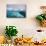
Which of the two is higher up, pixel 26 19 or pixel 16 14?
pixel 16 14

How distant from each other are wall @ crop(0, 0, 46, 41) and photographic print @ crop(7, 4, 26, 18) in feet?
0.21

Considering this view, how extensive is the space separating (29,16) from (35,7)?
225 mm

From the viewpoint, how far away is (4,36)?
3.50 meters

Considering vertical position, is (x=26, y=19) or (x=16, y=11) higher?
(x=16, y=11)

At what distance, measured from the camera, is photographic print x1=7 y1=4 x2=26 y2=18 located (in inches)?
137

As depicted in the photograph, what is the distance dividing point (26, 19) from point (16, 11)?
0.27 meters

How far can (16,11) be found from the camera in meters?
3.50

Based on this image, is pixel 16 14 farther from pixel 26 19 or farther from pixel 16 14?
pixel 26 19

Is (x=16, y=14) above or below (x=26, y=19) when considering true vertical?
above

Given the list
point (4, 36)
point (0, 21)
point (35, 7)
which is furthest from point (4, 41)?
point (35, 7)

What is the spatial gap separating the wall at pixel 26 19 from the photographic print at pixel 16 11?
64 mm

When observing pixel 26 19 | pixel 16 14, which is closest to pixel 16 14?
pixel 16 14

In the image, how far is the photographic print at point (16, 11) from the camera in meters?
3.49

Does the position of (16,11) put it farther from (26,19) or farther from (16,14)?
(26,19)
